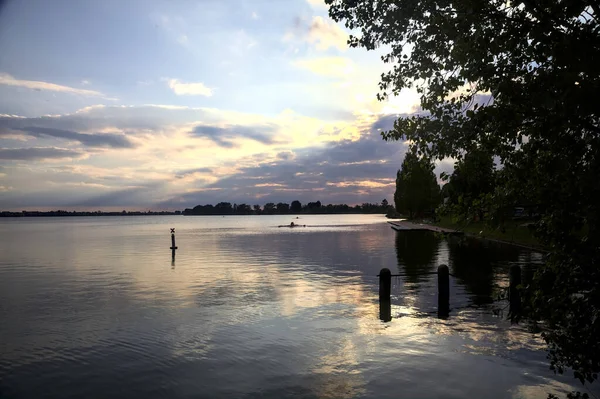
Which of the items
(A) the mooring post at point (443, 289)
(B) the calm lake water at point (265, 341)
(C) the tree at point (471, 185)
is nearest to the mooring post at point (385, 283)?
(B) the calm lake water at point (265, 341)

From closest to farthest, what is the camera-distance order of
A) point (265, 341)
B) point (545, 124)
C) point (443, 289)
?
point (545, 124) < point (265, 341) < point (443, 289)

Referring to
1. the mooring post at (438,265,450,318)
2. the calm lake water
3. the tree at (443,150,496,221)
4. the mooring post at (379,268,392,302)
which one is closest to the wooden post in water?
the mooring post at (379,268,392,302)

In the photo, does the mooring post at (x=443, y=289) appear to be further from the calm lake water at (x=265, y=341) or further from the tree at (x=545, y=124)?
the tree at (x=545, y=124)

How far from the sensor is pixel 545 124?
18.7ft

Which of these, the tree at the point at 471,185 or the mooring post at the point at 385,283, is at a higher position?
the tree at the point at 471,185

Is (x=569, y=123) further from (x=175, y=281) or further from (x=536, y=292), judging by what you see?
(x=175, y=281)

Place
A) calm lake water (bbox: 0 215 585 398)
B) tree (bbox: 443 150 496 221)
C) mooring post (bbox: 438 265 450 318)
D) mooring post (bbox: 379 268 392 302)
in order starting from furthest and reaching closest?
mooring post (bbox: 379 268 392 302) < mooring post (bbox: 438 265 450 318) < calm lake water (bbox: 0 215 585 398) < tree (bbox: 443 150 496 221)

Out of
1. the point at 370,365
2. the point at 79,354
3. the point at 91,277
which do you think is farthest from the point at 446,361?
the point at 91,277

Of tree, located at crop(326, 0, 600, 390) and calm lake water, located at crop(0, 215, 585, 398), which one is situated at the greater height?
tree, located at crop(326, 0, 600, 390)

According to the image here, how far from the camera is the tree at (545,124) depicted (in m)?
5.42

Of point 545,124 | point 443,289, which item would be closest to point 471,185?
point 545,124

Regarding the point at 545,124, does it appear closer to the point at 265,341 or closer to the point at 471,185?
the point at 471,185

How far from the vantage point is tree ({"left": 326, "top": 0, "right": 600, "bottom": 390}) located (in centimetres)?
542

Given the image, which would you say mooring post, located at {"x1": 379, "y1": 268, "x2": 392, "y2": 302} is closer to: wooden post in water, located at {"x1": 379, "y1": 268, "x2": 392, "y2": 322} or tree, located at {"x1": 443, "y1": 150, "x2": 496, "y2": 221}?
wooden post in water, located at {"x1": 379, "y1": 268, "x2": 392, "y2": 322}
